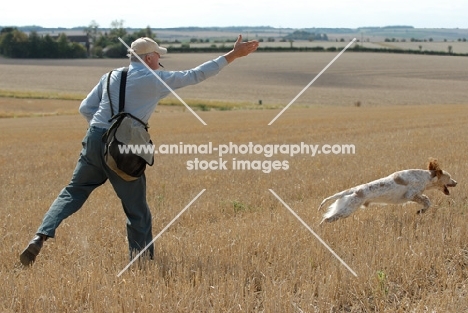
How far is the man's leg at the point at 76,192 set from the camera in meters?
5.31

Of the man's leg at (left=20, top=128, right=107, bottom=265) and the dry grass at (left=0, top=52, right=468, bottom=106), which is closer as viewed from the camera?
the man's leg at (left=20, top=128, right=107, bottom=265)

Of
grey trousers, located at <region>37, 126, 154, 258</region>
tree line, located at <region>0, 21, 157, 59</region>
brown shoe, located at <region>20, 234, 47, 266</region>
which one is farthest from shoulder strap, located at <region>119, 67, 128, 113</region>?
tree line, located at <region>0, 21, 157, 59</region>

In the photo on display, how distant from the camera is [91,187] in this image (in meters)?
5.63

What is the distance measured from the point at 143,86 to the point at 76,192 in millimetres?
1139

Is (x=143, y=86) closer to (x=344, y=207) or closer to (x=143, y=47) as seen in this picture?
(x=143, y=47)

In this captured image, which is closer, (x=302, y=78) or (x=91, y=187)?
(x=91, y=187)

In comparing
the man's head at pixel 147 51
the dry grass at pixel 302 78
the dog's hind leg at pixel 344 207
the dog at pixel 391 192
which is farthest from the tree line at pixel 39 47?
the man's head at pixel 147 51

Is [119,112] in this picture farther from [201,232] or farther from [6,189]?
[6,189]

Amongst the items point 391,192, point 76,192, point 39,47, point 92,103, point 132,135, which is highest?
point 92,103

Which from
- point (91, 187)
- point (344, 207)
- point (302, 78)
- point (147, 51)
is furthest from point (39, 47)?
point (147, 51)

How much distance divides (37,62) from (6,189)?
8911 centimetres

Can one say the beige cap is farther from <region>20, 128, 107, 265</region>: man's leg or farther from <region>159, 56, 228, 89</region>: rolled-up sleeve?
<region>20, 128, 107, 265</region>: man's leg

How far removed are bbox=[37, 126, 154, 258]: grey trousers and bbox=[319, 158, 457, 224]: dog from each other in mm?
2090

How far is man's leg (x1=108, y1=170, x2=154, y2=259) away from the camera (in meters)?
5.43
